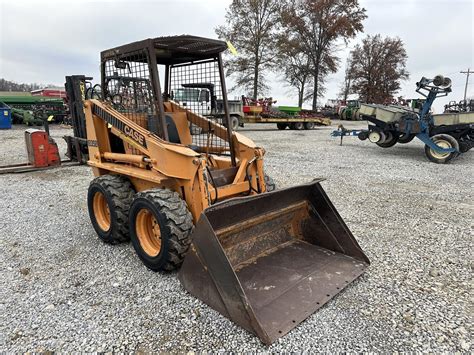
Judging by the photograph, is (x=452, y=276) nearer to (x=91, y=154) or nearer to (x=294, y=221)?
(x=294, y=221)

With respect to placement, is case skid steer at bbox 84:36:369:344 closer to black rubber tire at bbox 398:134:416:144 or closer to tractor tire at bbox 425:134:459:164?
tractor tire at bbox 425:134:459:164

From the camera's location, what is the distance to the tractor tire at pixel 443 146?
9820mm

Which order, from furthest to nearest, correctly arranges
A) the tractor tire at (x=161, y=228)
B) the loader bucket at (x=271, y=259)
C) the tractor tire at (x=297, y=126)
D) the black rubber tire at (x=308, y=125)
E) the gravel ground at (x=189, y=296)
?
the black rubber tire at (x=308, y=125) < the tractor tire at (x=297, y=126) < the tractor tire at (x=161, y=228) < the loader bucket at (x=271, y=259) < the gravel ground at (x=189, y=296)

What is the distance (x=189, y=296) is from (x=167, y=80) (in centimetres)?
298

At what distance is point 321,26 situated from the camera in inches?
1292

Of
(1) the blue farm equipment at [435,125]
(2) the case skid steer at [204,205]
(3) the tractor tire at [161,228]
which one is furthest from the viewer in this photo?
(1) the blue farm equipment at [435,125]

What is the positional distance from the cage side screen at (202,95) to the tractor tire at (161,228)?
1.39 meters

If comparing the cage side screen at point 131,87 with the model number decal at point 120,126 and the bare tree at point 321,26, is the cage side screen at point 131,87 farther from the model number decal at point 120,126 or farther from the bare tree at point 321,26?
the bare tree at point 321,26

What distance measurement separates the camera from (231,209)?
10.2ft

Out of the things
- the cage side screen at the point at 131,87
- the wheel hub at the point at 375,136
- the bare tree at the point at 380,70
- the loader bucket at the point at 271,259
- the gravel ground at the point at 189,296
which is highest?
the bare tree at the point at 380,70

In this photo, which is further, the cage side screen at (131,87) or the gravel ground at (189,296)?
the cage side screen at (131,87)

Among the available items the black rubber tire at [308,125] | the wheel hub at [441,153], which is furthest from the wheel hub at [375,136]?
the black rubber tire at [308,125]

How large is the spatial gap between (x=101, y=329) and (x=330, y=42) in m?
35.4

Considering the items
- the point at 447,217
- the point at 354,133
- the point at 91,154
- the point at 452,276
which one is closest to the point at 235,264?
the point at 452,276
